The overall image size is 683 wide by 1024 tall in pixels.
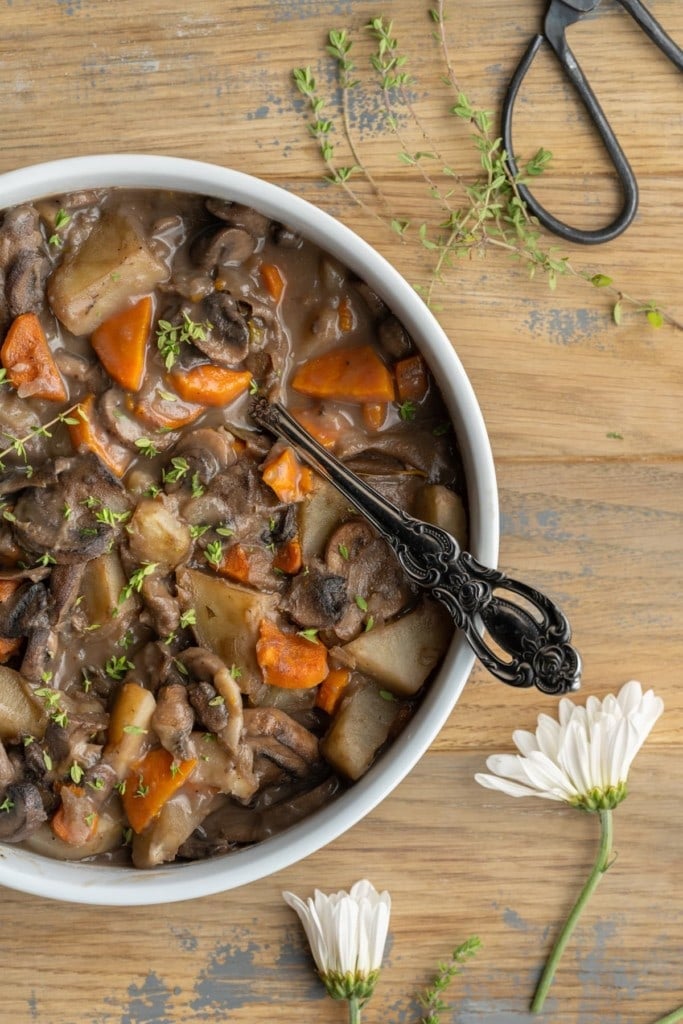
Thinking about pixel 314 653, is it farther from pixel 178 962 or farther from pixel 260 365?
pixel 178 962

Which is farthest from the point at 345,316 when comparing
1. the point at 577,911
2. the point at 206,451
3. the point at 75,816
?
the point at 577,911

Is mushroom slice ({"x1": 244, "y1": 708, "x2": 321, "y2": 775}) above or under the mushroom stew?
under

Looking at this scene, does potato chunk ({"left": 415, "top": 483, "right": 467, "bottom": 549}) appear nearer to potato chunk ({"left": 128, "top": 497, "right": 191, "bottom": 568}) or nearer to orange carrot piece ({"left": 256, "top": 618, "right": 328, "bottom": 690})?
orange carrot piece ({"left": 256, "top": 618, "right": 328, "bottom": 690})

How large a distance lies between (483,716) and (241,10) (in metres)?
1.94

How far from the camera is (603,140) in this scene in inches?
108

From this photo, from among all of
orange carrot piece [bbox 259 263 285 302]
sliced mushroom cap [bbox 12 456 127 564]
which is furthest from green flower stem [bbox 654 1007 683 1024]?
orange carrot piece [bbox 259 263 285 302]

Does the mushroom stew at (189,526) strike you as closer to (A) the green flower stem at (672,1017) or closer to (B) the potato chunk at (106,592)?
(B) the potato chunk at (106,592)

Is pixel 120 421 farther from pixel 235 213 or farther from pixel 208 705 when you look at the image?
pixel 208 705

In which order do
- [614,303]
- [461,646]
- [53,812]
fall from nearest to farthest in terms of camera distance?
[461,646], [53,812], [614,303]

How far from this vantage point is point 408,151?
2707 mm

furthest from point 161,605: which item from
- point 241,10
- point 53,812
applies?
point 241,10

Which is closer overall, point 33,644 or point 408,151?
point 33,644

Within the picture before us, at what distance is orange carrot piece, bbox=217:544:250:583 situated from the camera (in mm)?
2602

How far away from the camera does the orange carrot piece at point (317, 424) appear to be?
8.44ft
